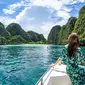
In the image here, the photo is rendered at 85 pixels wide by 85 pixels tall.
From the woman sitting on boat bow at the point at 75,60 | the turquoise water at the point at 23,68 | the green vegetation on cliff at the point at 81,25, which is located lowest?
the turquoise water at the point at 23,68

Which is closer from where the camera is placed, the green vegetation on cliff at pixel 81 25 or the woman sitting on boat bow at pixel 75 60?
the woman sitting on boat bow at pixel 75 60

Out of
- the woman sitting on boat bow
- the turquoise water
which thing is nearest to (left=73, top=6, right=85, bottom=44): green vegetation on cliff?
the turquoise water

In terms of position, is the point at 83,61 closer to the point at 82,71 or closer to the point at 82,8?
the point at 82,71

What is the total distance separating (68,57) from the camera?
4.37 m

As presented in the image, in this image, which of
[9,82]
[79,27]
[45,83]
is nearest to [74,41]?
[45,83]

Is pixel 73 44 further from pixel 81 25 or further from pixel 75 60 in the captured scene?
pixel 81 25

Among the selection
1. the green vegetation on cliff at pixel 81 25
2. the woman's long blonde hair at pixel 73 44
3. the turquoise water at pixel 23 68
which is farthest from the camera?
the green vegetation on cliff at pixel 81 25

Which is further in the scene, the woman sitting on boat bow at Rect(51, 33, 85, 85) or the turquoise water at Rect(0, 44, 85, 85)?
the turquoise water at Rect(0, 44, 85, 85)

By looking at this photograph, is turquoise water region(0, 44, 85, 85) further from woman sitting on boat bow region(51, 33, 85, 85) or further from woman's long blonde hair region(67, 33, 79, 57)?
woman's long blonde hair region(67, 33, 79, 57)

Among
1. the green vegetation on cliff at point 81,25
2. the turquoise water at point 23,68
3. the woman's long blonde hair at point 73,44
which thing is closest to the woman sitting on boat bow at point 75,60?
the woman's long blonde hair at point 73,44

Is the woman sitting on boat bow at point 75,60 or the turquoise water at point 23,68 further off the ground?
the woman sitting on boat bow at point 75,60

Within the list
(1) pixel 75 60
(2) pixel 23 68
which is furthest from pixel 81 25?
(1) pixel 75 60

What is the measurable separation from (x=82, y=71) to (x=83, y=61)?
215 mm

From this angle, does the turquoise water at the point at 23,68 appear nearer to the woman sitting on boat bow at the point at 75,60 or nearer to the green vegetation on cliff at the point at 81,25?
the woman sitting on boat bow at the point at 75,60
